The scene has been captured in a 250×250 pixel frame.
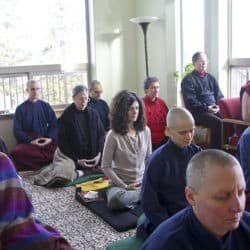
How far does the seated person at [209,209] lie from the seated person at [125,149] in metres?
2.02

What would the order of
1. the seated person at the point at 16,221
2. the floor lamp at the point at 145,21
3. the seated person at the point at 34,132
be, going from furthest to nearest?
the floor lamp at the point at 145,21 → the seated person at the point at 34,132 → the seated person at the point at 16,221

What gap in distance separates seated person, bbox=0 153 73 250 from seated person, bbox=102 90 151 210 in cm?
151

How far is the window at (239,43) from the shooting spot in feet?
16.8

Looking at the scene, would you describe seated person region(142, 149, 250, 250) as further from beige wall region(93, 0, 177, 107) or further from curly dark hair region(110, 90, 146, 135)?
beige wall region(93, 0, 177, 107)

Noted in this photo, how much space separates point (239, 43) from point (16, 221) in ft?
14.2

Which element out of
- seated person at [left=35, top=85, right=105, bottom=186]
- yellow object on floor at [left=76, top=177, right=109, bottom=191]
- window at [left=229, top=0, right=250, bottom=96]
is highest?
window at [left=229, top=0, right=250, bottom=96]

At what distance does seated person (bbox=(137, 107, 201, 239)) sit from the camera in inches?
86.3

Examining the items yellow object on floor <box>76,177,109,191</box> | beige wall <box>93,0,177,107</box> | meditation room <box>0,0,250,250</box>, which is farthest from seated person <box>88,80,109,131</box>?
yellow object on floor <box>76,177,109,191</box>

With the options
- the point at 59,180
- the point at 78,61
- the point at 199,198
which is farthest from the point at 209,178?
the point at 78,61

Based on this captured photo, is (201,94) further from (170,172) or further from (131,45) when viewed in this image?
(170,172)

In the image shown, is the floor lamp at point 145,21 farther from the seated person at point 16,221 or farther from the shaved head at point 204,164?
the shaved head at point 204,164

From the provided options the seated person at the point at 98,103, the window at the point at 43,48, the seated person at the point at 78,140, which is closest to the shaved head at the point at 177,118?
the seated person at the point at 78,140

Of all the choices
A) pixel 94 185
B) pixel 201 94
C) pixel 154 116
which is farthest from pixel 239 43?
pixel 94 185

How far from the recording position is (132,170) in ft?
10.9
